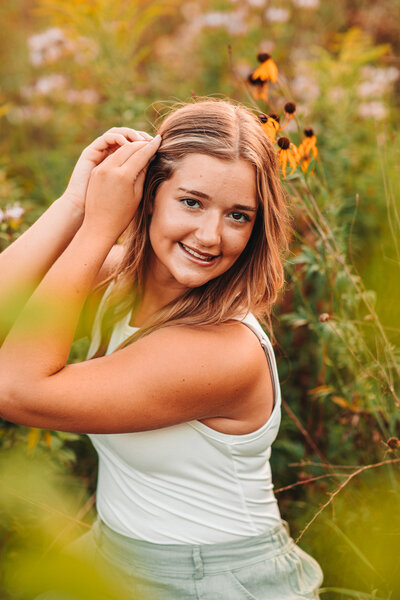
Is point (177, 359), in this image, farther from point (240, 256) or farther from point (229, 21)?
point (229, 21)

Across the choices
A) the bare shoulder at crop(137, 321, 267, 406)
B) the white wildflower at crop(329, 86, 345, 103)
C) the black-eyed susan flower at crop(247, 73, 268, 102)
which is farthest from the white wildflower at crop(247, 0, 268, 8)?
the bare shoulder at crop(137, 321, 267, 406)

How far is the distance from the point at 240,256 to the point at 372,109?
2.23 meters

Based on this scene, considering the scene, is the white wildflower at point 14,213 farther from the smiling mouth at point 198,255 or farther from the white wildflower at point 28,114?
the white wildflower at point 28,114

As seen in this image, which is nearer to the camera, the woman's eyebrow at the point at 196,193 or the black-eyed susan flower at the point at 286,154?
the woman's eyebrow at the point at 196,193

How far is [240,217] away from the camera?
4.23 ft

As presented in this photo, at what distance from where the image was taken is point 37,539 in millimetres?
392

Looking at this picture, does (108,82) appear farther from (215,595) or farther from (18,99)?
(215,595)

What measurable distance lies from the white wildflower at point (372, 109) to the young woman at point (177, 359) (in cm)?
213

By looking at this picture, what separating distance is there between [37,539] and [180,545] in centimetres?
103

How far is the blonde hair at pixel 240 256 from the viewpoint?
1.25 m

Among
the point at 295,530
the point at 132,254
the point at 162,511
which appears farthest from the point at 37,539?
the point at 295,530

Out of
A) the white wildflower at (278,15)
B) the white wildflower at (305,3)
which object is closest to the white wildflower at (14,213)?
the white wildflower at (278,15)

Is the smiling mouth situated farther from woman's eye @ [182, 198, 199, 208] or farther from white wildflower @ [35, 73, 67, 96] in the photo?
white wildflower @ [35, 73, 67, 96]

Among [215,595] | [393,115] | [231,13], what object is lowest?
[215,595]
